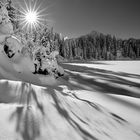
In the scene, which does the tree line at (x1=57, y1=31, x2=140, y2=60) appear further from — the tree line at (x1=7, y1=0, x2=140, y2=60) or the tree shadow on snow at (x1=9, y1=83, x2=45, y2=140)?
the tree shadow on snow at (x1=9, y1=83, x2=45, y2=140)

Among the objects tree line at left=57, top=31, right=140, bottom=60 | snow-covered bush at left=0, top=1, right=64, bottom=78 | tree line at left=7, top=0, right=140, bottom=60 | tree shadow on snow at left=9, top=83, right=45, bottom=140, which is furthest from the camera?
tree line at left=57, top=31, right=140, bottom=60

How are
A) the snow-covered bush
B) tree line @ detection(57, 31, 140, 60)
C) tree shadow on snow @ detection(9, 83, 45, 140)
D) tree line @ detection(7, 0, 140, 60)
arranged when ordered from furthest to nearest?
tree line @ detection(57, 31, 140, 60), tree line @ detection(7, 0, 140, 60), the snow-covered bush, tree shadow on snow @ detection(9, 83, 45, 140)

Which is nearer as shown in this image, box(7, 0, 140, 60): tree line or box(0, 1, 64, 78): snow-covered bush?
box(0, 1, 64, 78): snow-covered bush

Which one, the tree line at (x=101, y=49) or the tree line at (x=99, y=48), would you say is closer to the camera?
the tree line at (x=99, y=48)

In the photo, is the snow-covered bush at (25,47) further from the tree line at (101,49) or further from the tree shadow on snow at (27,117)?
the tree line at (101,49)

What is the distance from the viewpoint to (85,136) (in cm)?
315

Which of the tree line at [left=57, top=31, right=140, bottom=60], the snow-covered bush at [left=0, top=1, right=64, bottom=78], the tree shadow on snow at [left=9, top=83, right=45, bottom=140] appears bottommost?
the tree shadow on snow at [left=9, top=83, right=45, bottom=140]

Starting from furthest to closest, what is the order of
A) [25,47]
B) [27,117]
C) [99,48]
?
[99,48] < [25,47] < [27,117]

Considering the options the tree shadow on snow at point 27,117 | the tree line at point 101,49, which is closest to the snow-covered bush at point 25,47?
the tree shadow on snow at point 27,117

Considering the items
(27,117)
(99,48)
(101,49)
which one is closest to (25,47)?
(27,117)

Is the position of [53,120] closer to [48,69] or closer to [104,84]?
[48,69]

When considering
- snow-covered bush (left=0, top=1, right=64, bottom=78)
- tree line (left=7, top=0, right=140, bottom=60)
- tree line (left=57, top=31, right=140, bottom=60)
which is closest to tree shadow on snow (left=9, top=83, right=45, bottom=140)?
snow-covered bush (left=0, top=1, right=64, bottom=78)

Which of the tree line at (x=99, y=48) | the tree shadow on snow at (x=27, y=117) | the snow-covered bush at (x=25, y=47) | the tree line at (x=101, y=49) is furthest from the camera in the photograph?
the tree line at (x=101, y=49)

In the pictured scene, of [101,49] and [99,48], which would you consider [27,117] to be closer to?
[99,48]
